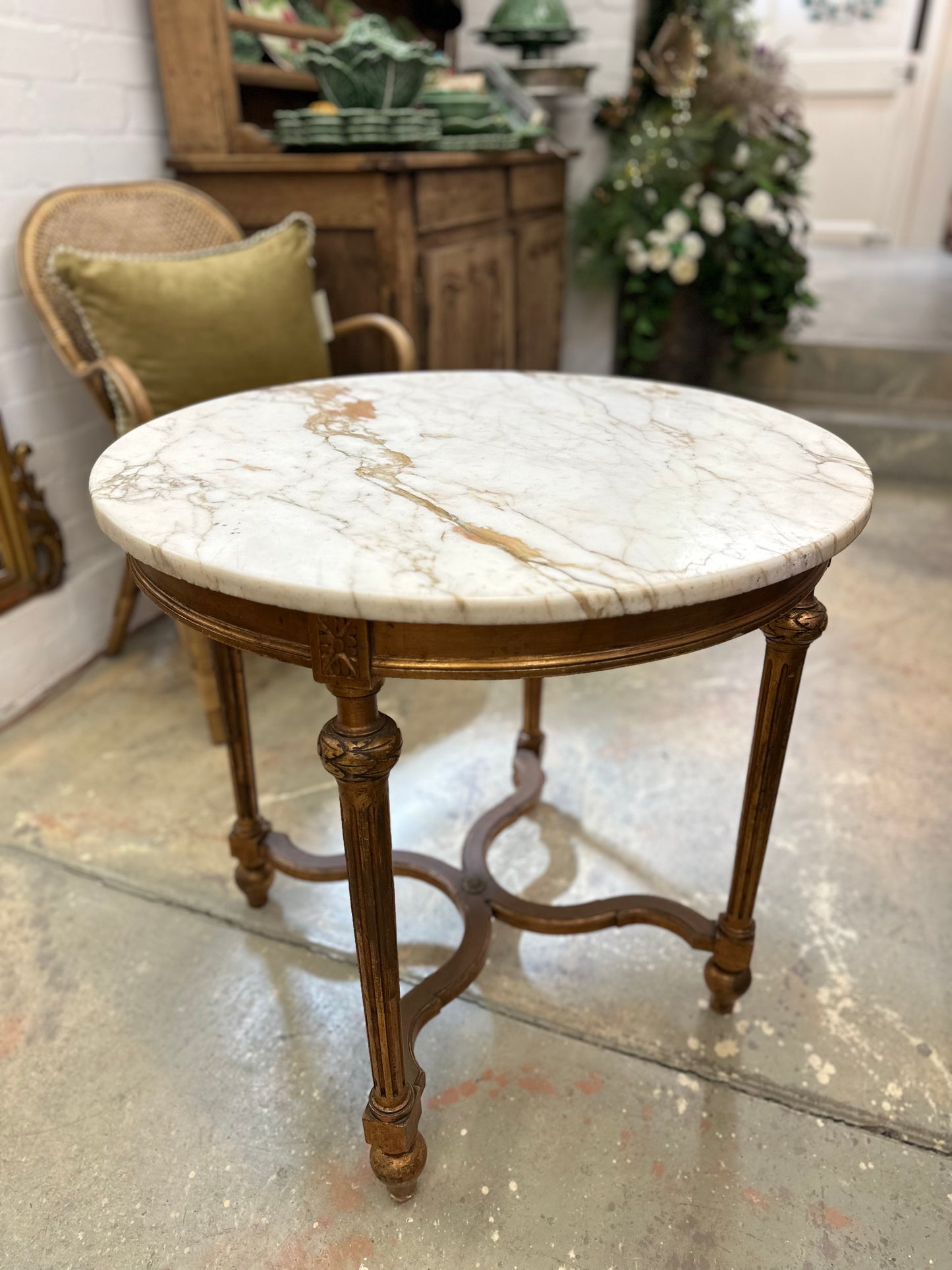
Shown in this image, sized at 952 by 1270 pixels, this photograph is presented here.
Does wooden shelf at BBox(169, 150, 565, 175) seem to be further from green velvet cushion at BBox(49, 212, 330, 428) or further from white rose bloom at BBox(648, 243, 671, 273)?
white rose bloom at BBox(648, 243, 671, 273)

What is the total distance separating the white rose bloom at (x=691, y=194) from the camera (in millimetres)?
3010

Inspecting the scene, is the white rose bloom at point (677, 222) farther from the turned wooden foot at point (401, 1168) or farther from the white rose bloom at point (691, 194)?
the turned wooden foot at point (401, 1168)

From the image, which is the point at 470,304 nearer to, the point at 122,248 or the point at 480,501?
the point at 122,248

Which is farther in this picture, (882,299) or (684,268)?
(882,299)

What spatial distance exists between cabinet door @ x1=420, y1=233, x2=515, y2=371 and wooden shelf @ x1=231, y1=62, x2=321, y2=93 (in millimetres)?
558

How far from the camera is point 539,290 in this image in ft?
9.68

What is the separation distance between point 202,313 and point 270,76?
95 cm

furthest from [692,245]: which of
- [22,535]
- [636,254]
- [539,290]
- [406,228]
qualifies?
[22,535]

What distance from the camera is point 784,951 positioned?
1.37 metres

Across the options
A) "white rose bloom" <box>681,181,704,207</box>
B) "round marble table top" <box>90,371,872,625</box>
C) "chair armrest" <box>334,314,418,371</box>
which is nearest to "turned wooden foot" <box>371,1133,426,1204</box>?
"round marble table top" <box>90,371,872,625</box>

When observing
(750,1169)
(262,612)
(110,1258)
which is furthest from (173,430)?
(750,1169)

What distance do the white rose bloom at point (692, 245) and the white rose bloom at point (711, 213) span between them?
0.05 metres

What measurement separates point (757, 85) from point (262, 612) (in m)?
3.28

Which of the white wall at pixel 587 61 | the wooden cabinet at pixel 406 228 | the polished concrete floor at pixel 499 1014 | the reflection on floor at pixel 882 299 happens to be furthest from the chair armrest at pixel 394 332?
the reflection on floor at pixel 882 299
